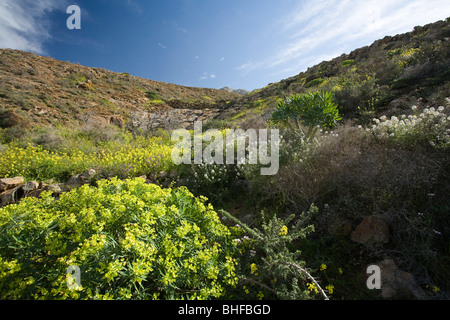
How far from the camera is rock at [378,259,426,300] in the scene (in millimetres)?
1662

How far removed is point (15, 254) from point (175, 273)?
1169mm

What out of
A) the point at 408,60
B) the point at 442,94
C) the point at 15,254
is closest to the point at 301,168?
the point at 15,254

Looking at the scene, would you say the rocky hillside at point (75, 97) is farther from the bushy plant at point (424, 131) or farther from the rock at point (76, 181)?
the bushy plant at point (424, 131)

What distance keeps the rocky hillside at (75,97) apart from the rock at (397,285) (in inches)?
511

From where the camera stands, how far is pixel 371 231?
2.17 metres

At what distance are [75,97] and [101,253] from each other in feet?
66.8

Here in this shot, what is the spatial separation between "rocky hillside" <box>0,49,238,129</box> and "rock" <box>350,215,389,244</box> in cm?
1259

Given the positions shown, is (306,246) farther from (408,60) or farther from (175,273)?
(408,60)

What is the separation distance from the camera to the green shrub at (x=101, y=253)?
4.48ft

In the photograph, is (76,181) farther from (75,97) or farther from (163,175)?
(75,97)

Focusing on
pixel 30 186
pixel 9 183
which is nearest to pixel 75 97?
pixel 9 183

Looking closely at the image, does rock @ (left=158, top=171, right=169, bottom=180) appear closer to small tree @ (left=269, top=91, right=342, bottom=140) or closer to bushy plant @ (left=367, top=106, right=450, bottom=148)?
small tree @ (left=269, top=91, right=342, bottom=140)

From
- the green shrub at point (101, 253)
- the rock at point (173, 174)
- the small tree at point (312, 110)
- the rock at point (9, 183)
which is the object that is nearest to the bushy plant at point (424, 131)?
the small tree at point (312, 110)

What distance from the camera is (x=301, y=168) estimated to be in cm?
314
